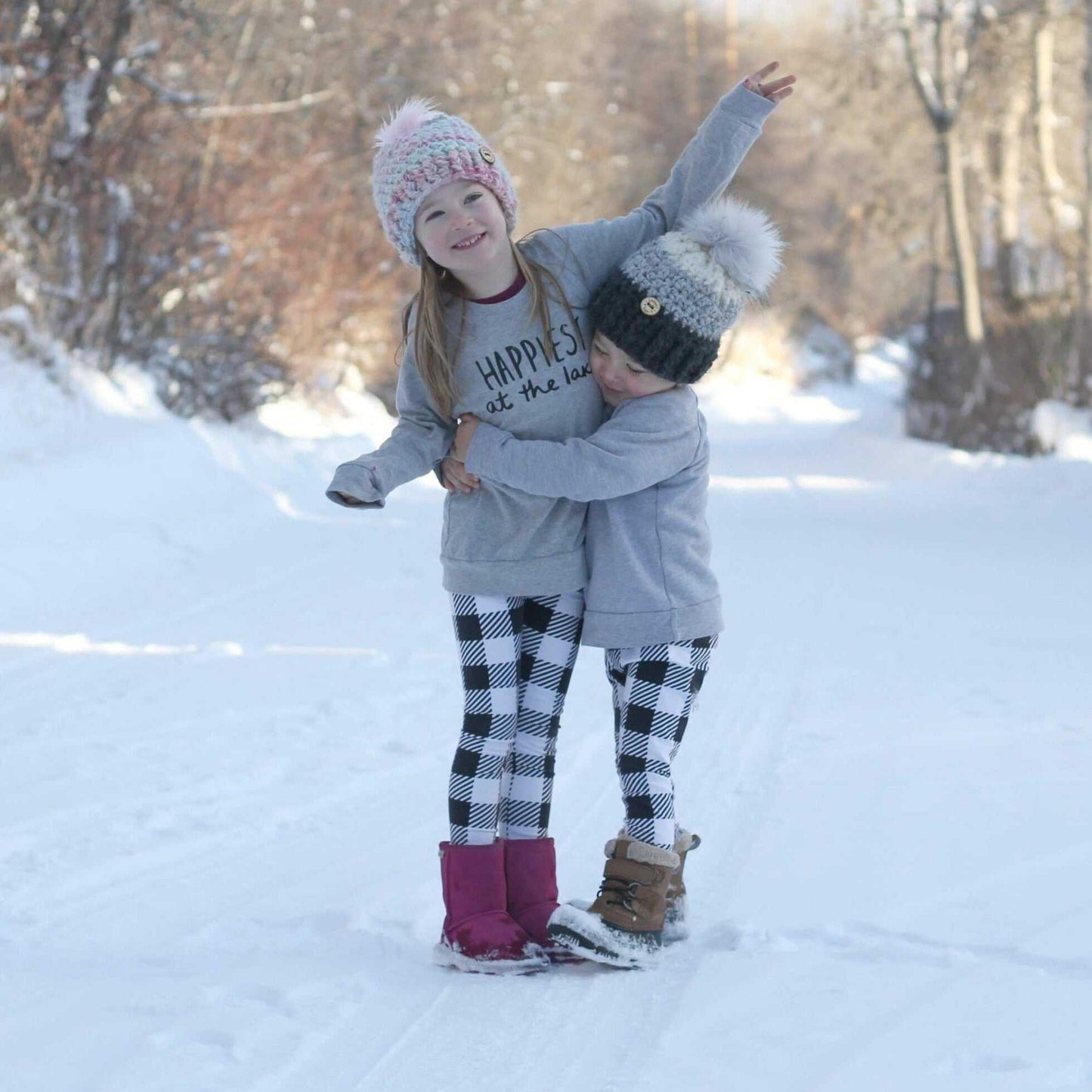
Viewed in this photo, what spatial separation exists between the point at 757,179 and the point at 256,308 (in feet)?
76.8

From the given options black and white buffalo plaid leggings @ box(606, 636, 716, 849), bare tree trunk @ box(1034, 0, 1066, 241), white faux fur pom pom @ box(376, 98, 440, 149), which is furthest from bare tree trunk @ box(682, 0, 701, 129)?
black and white buffalo plaid leggings @ box(606, 636, 716, 849)

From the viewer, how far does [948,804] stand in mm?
4121

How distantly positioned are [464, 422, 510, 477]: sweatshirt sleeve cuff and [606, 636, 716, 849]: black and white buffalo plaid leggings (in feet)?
1.49

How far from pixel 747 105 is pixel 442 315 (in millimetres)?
738

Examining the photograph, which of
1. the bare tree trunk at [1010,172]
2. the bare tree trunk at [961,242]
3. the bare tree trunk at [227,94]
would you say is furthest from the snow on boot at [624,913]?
the bare tree trunk at [1010,172]

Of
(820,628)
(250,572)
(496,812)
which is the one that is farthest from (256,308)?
(496,812)

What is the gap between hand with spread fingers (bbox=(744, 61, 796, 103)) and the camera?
3166 mm

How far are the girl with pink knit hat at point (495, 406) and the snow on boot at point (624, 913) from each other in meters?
0.13

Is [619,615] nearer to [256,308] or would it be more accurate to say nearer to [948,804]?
[948,804]

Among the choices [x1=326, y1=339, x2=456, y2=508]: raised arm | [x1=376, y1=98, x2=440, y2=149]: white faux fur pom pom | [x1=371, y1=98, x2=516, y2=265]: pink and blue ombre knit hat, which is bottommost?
[x1=326, y1=339, x2=456, y2=508]: raised arm

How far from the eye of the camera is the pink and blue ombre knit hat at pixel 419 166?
9.82ft

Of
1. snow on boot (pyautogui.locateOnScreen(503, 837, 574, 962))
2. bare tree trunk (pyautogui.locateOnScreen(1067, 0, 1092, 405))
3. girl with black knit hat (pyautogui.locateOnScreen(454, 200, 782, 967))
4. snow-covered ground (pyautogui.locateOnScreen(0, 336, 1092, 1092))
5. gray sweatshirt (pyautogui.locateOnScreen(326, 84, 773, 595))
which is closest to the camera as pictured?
snow-covered ground (pyautogui.locateOnScreen(0, 336, 1092, 1092))

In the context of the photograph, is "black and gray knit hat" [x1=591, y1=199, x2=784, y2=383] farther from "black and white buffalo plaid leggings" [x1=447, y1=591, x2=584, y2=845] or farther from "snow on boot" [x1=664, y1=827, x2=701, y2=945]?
"snow on boot" [x1=664, y1=827, x2=701, y2=945]

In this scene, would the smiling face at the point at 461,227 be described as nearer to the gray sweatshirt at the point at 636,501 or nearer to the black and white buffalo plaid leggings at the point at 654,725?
the gray sweatshirt at the point at 636,501
